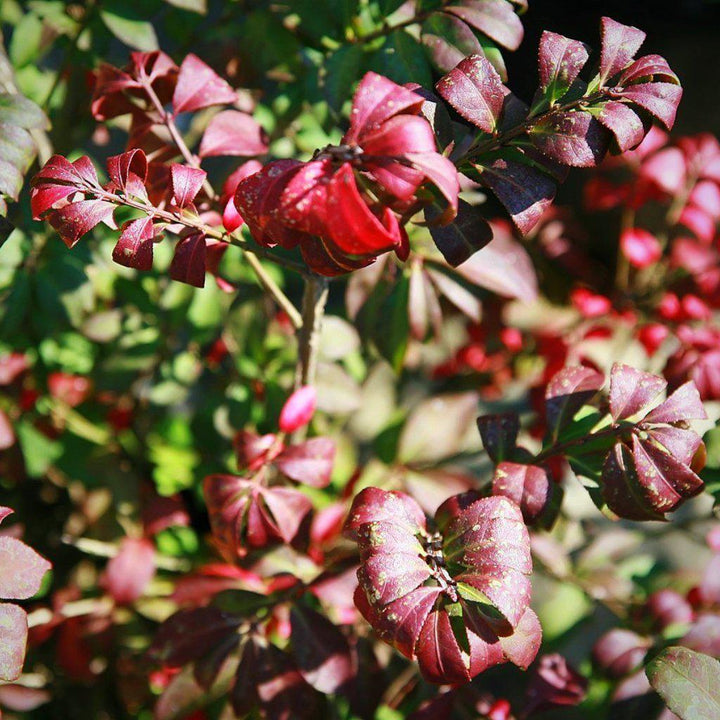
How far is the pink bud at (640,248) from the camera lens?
56.0 inches

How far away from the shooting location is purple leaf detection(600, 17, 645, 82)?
613mm

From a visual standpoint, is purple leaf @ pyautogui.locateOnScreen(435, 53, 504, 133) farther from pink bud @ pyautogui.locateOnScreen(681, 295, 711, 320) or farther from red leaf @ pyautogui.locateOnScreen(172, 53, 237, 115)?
pink bud @ pyautogui.locateOnScreen(681, 295, 711, 320)

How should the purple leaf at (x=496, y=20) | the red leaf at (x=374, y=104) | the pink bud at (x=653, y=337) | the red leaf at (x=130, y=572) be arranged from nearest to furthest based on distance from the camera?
the red leaf at (x=374, y=104) < the purple leaf at (x=496, y=20) < the red leaf at (x=130, y=572) < the pink bud at (x=653, y=337)

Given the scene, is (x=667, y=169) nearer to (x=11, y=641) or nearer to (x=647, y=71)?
(x=647, y=71)

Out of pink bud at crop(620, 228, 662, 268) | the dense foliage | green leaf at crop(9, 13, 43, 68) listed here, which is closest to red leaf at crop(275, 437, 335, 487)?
the dense foliage

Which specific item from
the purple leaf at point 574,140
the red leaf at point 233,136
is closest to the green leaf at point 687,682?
the purple leaf at point 574,140

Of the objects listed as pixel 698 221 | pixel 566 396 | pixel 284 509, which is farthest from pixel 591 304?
pixel 284 509

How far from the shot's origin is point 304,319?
78 cm

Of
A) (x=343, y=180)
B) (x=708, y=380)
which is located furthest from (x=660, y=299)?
(x=343, y=180)

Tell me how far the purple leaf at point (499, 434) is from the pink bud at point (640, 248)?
777 mm

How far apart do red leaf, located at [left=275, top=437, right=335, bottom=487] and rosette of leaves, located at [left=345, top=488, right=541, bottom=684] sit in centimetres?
20

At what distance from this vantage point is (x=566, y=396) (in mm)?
748

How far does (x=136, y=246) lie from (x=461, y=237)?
28cm

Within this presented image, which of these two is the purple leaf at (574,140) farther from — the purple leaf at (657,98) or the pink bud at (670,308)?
the pink bud at (670,308)
